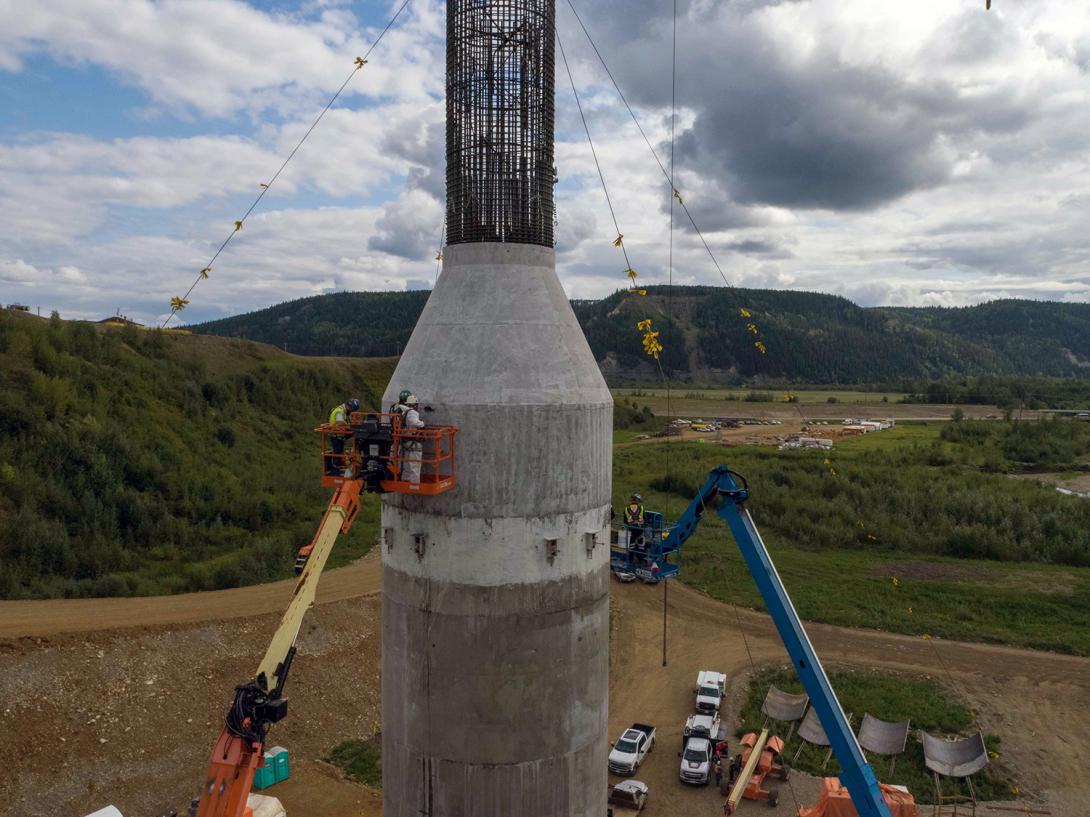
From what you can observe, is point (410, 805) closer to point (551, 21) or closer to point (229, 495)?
point (551, 21)

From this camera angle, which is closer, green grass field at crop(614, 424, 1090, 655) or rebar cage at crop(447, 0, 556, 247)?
rebar cage at crop(447, 0, 556, 247)

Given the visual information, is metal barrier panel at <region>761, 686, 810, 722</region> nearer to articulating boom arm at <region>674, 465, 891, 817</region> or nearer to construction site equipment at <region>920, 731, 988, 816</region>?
construction site equipment at <region>920, 731, 988, 816</region>

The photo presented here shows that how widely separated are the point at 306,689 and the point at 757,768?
52.5 feet

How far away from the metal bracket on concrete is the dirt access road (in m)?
14.7

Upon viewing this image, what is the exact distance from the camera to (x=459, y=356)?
12.0 m

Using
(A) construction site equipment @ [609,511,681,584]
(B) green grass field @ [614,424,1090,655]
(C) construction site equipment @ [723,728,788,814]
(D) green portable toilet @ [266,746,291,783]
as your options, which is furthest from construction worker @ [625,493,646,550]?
(D) green portable toilet @ [266,746,291,783]

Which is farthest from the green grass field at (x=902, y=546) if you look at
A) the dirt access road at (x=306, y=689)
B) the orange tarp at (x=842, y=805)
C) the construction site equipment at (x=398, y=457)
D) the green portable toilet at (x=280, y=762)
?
the construction site equipment at (x=398, y=457)

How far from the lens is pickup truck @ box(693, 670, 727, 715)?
28953 millimetres

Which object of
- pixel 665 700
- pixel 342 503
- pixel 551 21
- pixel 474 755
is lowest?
pixel 665 700

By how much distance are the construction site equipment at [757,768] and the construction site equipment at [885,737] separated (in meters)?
2.85

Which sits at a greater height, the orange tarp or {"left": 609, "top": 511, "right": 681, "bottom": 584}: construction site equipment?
{"left": 609, "top": 511, "right": 681, "bottom": 584}: construction site equipment

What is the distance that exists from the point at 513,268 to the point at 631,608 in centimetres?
2946

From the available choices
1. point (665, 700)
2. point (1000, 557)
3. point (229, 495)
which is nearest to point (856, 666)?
point (665, 700)

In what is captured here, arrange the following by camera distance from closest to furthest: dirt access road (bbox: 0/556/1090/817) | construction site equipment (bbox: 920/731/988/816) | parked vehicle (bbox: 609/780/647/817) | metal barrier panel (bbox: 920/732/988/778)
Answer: dirt access road (bbox: 0/556/1090/817) < parked vehicle (bbox: 609/780/647/817) < construction site equipment (bbox: 920/731/988/816) < metal barrier panel (bbox: 920/732/988/778)
